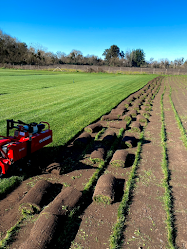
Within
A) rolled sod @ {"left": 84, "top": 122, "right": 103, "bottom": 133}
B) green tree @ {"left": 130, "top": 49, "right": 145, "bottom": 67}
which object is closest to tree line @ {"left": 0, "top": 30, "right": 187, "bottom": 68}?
green tree @ {"left": 130, "top": 49, "right": 145, "bottom": 67}

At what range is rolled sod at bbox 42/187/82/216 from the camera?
12.8ft

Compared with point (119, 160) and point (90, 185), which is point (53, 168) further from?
point (119, 160)

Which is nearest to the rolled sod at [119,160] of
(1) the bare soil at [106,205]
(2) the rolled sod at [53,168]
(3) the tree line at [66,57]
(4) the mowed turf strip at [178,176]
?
(1) the bare soil at [106,205]

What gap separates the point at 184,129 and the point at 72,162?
6.96 m

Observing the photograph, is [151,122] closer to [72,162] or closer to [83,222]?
[72,162]

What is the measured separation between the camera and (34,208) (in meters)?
4.15

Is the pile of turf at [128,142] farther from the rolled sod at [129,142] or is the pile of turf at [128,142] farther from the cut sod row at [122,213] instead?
the cut sod row at [122,213]

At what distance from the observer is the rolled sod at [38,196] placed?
4145mm

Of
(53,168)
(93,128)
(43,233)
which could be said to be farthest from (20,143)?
(93,128)

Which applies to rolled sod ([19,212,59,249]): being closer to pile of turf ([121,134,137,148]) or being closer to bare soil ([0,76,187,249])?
bare soil ([0,76,187,249])

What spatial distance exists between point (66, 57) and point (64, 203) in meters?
128

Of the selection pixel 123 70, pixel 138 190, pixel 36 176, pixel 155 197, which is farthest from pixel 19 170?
pixel 123 70

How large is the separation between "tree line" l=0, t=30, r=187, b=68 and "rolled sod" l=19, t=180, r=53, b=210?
9806 cm

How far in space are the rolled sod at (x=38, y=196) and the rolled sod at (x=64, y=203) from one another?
0.33m
